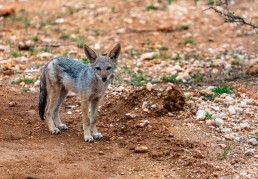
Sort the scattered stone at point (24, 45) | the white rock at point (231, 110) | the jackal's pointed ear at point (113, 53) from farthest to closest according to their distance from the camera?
the scattered stone at point (24, 45)
the white rock at point (231, 110)
the jackal's pointed ear at point (113, 53)

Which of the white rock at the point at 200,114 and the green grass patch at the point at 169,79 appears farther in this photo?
the green grass patch at the point at 169,79

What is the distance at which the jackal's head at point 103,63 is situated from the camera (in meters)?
8.26

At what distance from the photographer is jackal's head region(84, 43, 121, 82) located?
8258 millimetres

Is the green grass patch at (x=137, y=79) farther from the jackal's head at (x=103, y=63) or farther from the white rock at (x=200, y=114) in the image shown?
the jackal's head at (x=103, y=63)

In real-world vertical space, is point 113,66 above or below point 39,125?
above

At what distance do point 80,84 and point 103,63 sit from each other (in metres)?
0.50

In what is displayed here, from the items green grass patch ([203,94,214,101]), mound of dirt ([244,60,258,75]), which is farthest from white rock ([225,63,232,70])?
green grass patch ([203,94,214,101])

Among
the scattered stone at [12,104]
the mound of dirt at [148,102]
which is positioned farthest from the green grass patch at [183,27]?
the scattered stone at [12,104]

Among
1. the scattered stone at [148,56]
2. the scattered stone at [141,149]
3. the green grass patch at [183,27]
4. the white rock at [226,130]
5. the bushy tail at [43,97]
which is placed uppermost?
the bushy tail at [43,97]

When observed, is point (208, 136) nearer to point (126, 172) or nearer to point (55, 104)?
point (126, 172)

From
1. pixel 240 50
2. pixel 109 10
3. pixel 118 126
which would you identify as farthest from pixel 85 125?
pixel 109 10

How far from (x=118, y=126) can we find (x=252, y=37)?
259 inches

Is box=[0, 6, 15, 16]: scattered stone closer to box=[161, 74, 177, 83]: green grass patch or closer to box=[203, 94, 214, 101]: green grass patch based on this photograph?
box=[161, 74, 177, 83]: green grass patch

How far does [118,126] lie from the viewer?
880cm
